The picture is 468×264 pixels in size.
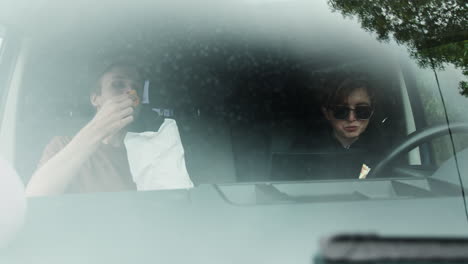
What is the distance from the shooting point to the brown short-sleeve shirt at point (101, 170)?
3.71 ft

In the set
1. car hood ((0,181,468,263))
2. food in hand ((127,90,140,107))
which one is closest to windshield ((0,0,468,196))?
food in hand ((127,90,140,107))

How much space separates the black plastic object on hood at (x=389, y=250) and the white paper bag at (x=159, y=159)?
794 millimetres

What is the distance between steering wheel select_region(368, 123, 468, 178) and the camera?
4.60 ft

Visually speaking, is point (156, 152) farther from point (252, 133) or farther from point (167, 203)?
point (252, 133)

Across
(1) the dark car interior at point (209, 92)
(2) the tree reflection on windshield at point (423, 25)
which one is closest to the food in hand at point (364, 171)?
(1) the dark car interior at point (209, 92)

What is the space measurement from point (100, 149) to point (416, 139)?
3.32 ft

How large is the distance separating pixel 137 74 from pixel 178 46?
15 cm

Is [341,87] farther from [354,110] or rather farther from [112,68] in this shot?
[112,68]

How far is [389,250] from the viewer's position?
398mm

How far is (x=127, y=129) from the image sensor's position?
123cm

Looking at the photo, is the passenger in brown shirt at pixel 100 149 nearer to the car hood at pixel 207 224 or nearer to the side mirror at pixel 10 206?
the car hood at pixel 207 224

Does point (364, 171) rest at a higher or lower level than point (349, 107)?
lower

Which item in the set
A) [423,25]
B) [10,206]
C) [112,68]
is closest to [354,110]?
[423,25]

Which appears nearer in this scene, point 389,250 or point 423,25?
point 389,250
